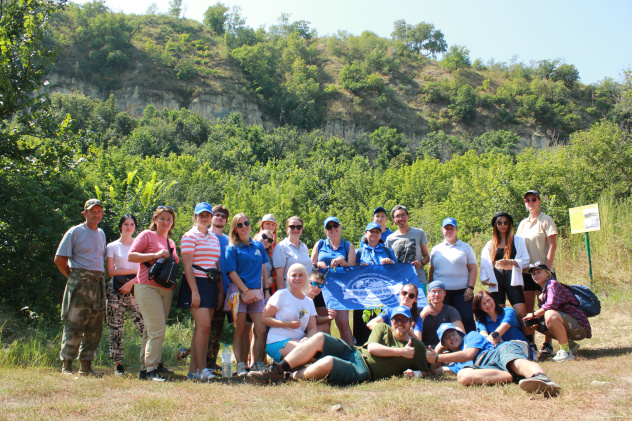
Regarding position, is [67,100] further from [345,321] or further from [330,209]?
[345,321]

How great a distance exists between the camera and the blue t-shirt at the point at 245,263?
5734 millimetres

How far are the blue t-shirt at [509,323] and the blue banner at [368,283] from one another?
35.1 inches

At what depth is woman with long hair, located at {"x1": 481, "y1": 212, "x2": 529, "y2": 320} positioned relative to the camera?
6.49m

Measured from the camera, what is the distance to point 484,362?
16.8 feet

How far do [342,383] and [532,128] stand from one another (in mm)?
86943

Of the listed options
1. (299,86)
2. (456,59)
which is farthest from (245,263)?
(456,59)

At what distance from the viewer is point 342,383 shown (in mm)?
4941

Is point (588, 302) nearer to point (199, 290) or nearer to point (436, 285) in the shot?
point (436, 285)

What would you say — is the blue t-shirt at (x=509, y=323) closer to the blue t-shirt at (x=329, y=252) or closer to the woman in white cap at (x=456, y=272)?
the woman in white cap at (x=456, y=272)

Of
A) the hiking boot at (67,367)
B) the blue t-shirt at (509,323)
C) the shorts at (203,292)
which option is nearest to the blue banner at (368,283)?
the blue t-shirt at (509,323)

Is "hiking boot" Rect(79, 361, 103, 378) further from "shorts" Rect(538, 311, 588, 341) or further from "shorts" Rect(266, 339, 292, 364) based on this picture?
"shorts" Rect(538, 311, 588, 341)

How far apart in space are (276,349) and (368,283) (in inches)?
69.3

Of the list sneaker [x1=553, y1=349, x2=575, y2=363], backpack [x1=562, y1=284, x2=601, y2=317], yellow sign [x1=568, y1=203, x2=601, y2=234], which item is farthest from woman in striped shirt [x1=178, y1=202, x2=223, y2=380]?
yellow sign [x1=568, y1=203, x2=601, y2=234]

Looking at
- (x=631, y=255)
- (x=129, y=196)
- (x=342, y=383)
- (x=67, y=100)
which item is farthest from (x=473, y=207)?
(x=67, y=100)
